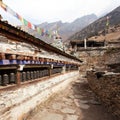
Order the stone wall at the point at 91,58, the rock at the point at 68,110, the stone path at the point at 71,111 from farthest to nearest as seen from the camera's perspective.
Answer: the stone wall at the point at 91,58, the rock at the point at 68,110, the stone path at the point at 71,111

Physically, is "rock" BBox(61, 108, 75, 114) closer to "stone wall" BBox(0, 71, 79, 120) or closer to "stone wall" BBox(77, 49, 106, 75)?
"stone wall" BBox(0, 71, 79, 120)

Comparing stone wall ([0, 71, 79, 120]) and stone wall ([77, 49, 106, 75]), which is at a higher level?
stone wall ([77, 49, 106, 75])

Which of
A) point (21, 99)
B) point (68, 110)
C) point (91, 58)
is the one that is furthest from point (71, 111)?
point (91, 58)

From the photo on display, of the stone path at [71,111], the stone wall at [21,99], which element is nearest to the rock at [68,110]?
the stone path at [71,111]

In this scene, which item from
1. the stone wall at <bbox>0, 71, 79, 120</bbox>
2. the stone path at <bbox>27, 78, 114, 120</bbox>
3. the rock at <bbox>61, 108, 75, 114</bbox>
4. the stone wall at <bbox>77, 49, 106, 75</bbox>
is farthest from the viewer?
the stone wall at <bbox>77, 49, 106, 75</bbox>

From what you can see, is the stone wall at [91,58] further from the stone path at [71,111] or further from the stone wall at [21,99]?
the stone wall at [21,99]

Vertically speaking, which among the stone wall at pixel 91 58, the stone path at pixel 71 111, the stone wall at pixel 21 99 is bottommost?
the stone path at pixel 71 111

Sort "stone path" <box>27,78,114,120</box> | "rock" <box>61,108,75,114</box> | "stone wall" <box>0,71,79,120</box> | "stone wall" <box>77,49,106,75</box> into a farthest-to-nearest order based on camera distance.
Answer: "stone wall" <box>77,49,106,75</box> < "rock" <box>61,108,75,114</box> < "stone path" <box>27,78,114,120</box> < "stone wall" <box>0,71,79,120</box>

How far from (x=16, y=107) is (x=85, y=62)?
2448 centimetres

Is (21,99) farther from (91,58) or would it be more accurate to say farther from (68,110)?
(91,58)

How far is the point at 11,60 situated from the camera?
15.9ft

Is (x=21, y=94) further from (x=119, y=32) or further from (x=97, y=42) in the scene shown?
(x=119, y=32)

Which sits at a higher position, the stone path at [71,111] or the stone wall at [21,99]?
the stone wall at [21,99]

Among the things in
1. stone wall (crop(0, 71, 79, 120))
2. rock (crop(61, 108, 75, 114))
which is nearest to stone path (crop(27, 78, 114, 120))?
rock (crop(61, 108, 75, 114))
